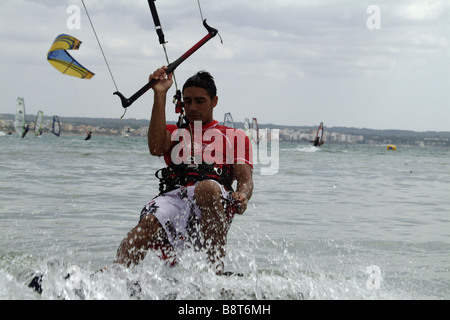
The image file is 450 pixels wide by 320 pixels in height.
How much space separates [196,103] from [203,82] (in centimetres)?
15

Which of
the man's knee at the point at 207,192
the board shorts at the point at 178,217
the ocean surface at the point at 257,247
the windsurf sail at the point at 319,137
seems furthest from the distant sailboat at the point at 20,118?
the man's knee at the point at 207,192

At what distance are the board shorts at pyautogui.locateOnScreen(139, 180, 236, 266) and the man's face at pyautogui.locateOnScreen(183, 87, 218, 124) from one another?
51cm

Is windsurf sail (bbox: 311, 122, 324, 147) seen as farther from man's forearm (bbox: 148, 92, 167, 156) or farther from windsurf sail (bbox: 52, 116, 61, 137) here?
man's forearm (bbox: 148, 92, 167, 156)

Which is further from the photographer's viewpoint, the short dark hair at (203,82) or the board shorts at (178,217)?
the short dark hair at (203,82)

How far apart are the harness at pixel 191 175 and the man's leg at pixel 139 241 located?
286mm

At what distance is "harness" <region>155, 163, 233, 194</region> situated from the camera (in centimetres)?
400

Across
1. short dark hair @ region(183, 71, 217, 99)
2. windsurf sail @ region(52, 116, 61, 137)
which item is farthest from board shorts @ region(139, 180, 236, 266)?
windsurf sail @ region(52, 116, 61, 137)

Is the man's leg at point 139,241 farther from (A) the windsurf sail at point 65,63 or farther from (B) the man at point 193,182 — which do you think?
(A) the windsurf sail at point 65,63

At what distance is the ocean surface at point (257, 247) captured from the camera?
386cm

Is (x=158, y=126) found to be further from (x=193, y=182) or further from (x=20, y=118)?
(x=20, y=118)

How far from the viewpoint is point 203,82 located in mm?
4109

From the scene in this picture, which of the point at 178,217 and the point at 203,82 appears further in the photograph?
the point at 203,82

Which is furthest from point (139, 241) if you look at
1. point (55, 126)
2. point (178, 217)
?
point (55, 126)
